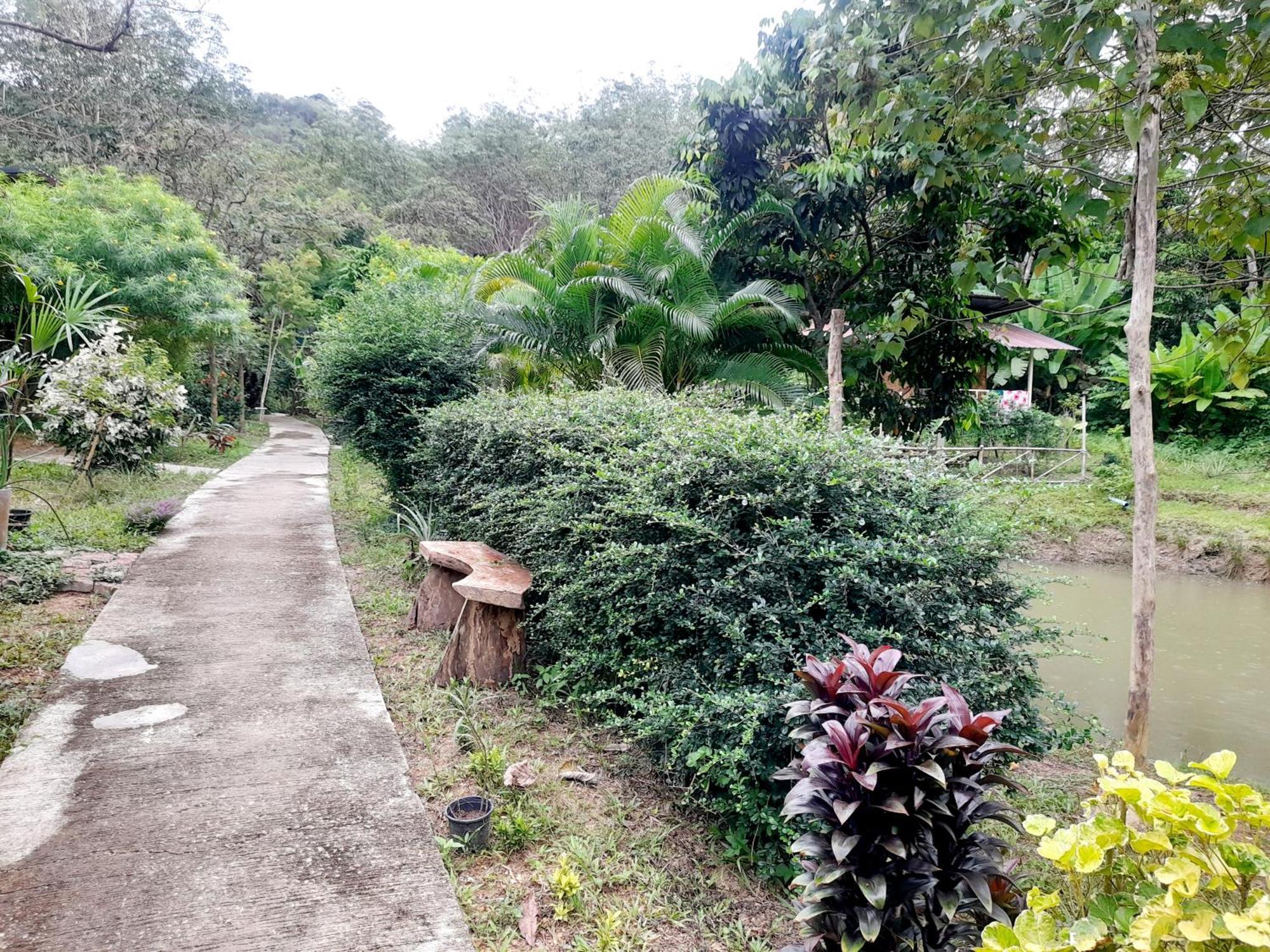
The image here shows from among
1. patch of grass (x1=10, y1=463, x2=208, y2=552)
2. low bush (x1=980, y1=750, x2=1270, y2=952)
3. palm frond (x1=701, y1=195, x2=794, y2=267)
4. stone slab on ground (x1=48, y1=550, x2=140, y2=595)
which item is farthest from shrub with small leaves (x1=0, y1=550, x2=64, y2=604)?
palm frond (x1=701, y1=195, x2=794, y2=267)

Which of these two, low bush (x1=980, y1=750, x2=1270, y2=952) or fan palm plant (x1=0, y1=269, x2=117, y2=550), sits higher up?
fan palm plant (x1=0, y1=269, x2=117, y2=550)

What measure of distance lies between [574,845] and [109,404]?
8.27 m

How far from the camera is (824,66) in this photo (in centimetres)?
420

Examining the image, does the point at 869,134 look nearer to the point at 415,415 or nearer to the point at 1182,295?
the point at 415,415

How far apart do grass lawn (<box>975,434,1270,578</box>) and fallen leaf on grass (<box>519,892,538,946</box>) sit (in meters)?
7.77

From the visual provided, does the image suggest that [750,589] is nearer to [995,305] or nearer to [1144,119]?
[1144,119]

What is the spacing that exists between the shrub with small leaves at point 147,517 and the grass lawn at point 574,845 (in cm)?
413

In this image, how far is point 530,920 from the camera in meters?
2.08

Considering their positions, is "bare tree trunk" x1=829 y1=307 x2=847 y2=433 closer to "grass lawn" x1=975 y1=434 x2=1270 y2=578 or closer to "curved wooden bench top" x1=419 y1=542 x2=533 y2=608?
"curved wooden bench top" x1=419 y1=542 x2=533 y2=608

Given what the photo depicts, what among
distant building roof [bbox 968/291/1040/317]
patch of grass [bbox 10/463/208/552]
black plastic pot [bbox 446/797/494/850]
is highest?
distant building roof [bbox 968/291/1040/317]

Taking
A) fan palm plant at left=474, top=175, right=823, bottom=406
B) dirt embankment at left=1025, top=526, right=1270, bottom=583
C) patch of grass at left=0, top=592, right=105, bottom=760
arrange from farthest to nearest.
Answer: dirt embankment at left=1025, top=526, right=1270, bottom=583 → fan palm plant at left=474, top=175, right=823, bottom=406 → patch of grass at left=0, top=592, right=105, bottom=760

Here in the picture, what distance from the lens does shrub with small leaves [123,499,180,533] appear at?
652 cm

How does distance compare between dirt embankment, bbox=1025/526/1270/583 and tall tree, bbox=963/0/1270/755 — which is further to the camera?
dirt embankment, bbox=1025/526/1270/583

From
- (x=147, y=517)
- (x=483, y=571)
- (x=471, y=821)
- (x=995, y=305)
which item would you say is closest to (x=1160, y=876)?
(x=471, y=821)
